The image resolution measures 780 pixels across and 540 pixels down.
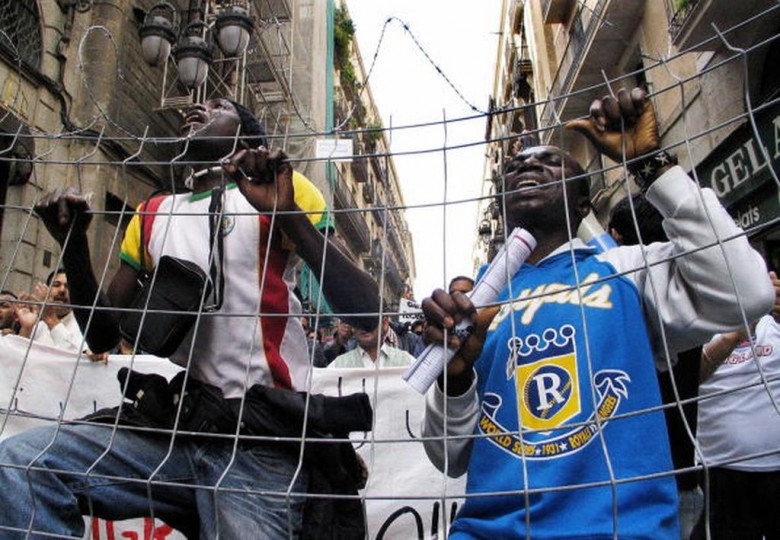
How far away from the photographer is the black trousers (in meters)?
2.55

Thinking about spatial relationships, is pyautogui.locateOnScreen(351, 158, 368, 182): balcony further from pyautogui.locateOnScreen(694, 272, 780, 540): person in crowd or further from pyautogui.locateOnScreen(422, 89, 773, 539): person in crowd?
pyautogui.locateOnScreen(422, 89, 773, 539): person in crowd

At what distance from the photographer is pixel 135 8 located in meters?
9.08

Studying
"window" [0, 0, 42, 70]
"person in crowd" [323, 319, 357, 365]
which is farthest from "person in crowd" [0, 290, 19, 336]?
"window" [0, 0, 42, 70]

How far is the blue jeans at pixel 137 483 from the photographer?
134cm

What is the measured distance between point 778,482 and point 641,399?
1703 millimetres

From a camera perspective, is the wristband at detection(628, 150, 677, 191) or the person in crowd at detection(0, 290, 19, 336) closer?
the wristband at detection(628, 150, 677, 191)

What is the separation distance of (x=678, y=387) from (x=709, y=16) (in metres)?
6.23

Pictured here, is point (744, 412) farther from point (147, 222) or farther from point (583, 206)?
point (147, 222)

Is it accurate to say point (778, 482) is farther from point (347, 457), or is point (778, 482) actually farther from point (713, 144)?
point (713, 144)

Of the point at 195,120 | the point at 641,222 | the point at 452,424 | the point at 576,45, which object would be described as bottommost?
the point at 452,424

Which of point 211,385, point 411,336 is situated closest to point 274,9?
point 411,336

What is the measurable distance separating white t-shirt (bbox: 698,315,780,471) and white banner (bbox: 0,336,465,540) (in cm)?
111

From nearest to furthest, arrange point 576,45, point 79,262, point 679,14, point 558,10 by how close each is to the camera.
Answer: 1. point 79,262
2. point 679,14
3. point 576,45
4. point 558,10

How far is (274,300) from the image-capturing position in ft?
5.43
